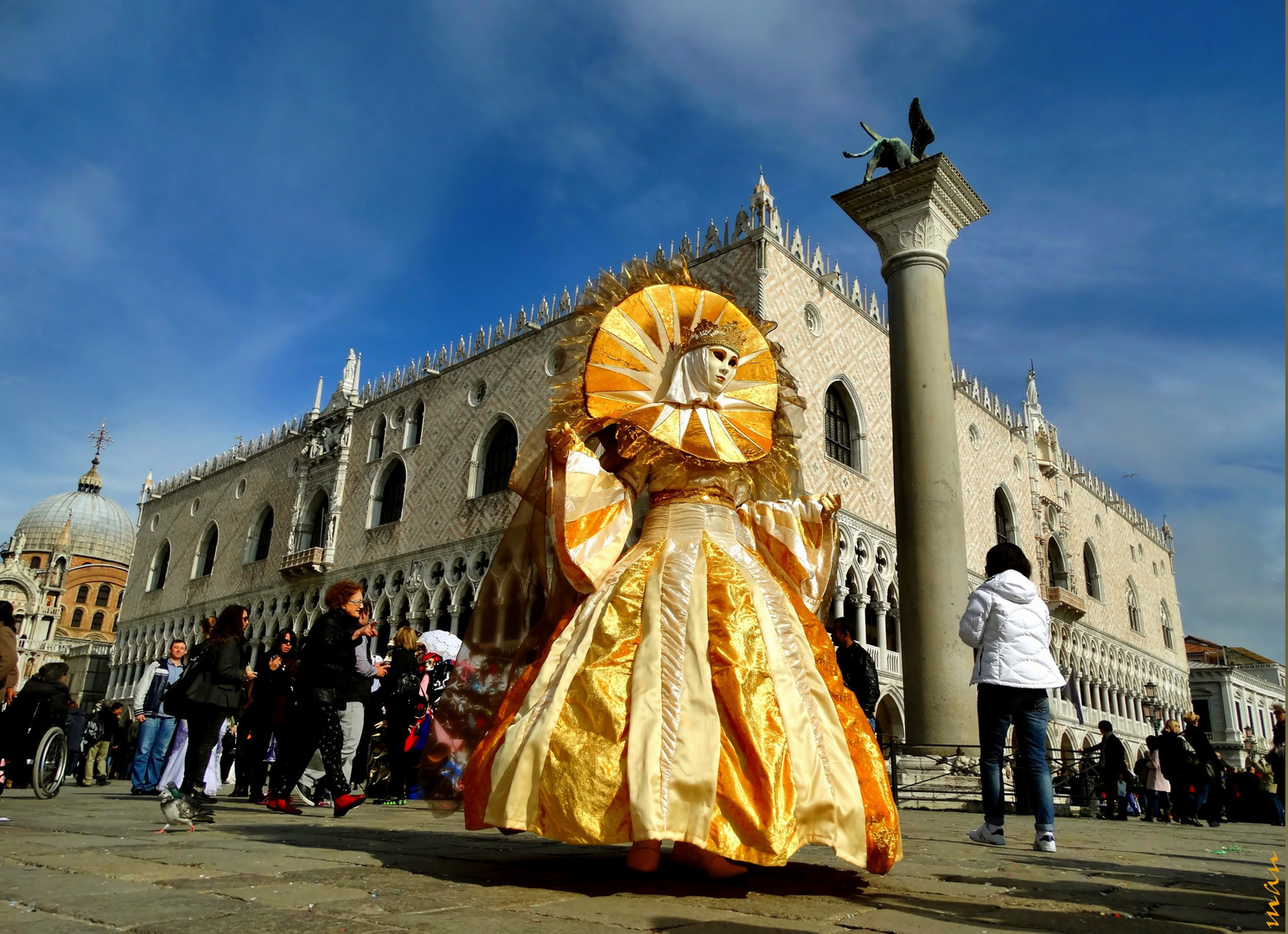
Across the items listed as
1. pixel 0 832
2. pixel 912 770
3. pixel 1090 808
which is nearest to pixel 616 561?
pixel 0 832

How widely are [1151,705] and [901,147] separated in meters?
20.1

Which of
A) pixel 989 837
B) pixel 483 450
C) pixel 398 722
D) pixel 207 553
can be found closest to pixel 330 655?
pixel 398 722

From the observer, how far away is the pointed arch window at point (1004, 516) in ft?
64.7

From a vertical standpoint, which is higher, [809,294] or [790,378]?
[809,294]

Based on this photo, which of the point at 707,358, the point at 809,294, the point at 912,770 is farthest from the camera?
the point at 809,294

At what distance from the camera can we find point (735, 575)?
2.84 m

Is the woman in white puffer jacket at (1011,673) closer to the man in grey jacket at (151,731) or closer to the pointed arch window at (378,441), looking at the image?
the man in grey jacket at (151,731)

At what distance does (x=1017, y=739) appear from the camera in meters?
4.05

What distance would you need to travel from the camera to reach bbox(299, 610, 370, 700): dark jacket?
450cm

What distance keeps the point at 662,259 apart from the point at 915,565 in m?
4.52

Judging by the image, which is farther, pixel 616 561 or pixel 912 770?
pixel 912 770

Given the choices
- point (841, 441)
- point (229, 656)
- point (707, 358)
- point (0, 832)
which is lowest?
point (0, 832)

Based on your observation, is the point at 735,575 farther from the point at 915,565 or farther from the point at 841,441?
the point at 841,441

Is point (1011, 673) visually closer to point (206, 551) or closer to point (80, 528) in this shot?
point (206, 551)
